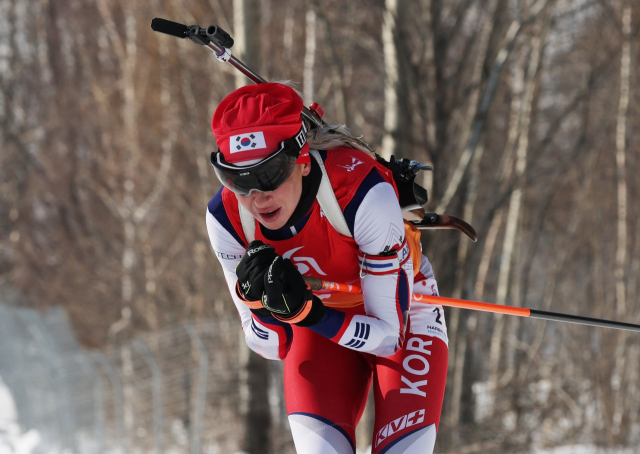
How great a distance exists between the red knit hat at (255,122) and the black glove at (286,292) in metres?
0.39

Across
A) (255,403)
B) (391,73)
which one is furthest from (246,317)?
(255,403)

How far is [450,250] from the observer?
20.8 feet

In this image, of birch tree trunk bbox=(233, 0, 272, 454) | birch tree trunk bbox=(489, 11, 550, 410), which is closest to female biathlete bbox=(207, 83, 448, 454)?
birch tree trunk bbox=(233, 0, 272, 454)

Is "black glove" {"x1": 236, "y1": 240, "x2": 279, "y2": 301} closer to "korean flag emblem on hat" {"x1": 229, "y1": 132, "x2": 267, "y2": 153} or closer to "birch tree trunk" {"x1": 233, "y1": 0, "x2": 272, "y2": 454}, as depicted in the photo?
"korean flag emblem on hat" {"x1": 229, "y1": 132, "x2": 267, "y2": 153}

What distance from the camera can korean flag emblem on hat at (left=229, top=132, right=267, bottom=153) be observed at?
7.27ft

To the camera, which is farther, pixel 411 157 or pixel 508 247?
pixel 508 247

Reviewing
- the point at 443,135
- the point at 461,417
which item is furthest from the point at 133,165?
the point at 443,135

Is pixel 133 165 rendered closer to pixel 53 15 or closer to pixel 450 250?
pixel 53 15

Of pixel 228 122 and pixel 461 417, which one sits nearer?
pixel 228 122

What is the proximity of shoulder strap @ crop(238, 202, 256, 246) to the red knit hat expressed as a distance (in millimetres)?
300

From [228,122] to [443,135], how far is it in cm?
436

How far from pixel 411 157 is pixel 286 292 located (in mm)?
5823

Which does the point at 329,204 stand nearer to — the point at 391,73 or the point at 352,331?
the point at 352,331

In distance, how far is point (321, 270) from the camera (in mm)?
2621
